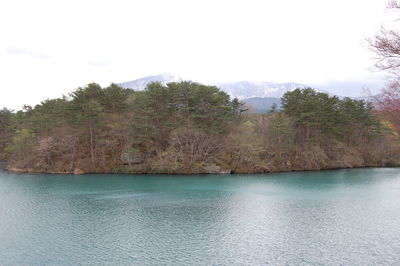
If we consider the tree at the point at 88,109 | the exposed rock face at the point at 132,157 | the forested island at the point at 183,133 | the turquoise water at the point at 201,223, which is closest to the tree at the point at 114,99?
the forested island at the point at 183,133

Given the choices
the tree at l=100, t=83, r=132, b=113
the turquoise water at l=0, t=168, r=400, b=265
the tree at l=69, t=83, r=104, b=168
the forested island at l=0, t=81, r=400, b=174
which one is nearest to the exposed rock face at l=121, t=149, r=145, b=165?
the forested island at l=0, t=81, r=400, b=174

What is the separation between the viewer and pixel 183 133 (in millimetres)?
43656

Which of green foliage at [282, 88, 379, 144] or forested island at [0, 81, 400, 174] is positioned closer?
forested island at [0, 81, 400, 174]

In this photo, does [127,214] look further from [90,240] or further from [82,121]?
[82,121]

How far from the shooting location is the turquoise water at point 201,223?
612 inches

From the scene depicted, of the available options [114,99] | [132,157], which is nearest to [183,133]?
[132,157]

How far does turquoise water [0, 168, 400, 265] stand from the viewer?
51.0ft

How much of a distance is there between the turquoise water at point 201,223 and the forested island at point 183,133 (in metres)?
8.87

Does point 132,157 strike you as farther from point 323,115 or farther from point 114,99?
point 323,115

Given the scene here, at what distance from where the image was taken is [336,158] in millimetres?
50406

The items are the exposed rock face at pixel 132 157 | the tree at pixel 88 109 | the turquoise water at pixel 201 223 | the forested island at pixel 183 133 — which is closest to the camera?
Answer: the turquoise water at pixel 201 223

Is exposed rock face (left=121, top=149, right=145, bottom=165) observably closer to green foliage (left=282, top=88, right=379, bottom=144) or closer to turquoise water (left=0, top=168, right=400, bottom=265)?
turquoise water (left=0, top=168, right=400, bottom=265)

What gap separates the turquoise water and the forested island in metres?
8.87

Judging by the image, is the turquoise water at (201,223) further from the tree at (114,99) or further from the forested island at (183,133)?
the tree at (114,99)
